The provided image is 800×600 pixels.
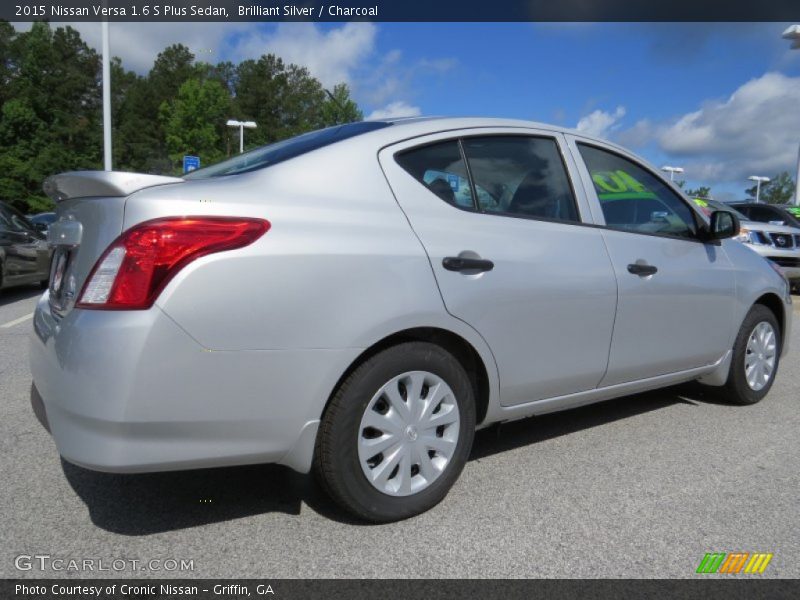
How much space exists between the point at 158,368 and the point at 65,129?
60.8 metres

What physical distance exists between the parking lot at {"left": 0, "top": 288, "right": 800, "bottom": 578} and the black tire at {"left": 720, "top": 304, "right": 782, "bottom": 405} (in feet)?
1.74

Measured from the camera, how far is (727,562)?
2.47 meters

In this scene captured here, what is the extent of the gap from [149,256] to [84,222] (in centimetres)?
45

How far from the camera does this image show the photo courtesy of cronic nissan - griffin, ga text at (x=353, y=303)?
221 centimetres

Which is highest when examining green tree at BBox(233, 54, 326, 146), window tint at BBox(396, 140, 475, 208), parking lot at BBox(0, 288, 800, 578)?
green tree at BBox(233, 54, 326, 146)

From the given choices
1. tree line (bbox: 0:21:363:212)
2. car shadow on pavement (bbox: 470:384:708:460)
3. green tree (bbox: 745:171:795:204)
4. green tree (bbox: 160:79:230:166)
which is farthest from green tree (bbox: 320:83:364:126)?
green tree (bbox: 745:171:795:204)

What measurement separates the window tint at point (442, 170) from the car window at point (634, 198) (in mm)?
852

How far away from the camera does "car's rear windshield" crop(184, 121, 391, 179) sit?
279 cm

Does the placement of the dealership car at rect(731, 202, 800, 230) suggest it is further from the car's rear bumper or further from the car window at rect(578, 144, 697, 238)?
the car's rear bumper

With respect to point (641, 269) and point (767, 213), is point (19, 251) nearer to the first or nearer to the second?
point (641, 269)

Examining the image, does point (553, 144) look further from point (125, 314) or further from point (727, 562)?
point (125, 314)

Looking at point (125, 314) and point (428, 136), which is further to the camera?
point (428, 136)

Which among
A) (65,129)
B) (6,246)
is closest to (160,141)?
(65,129)
